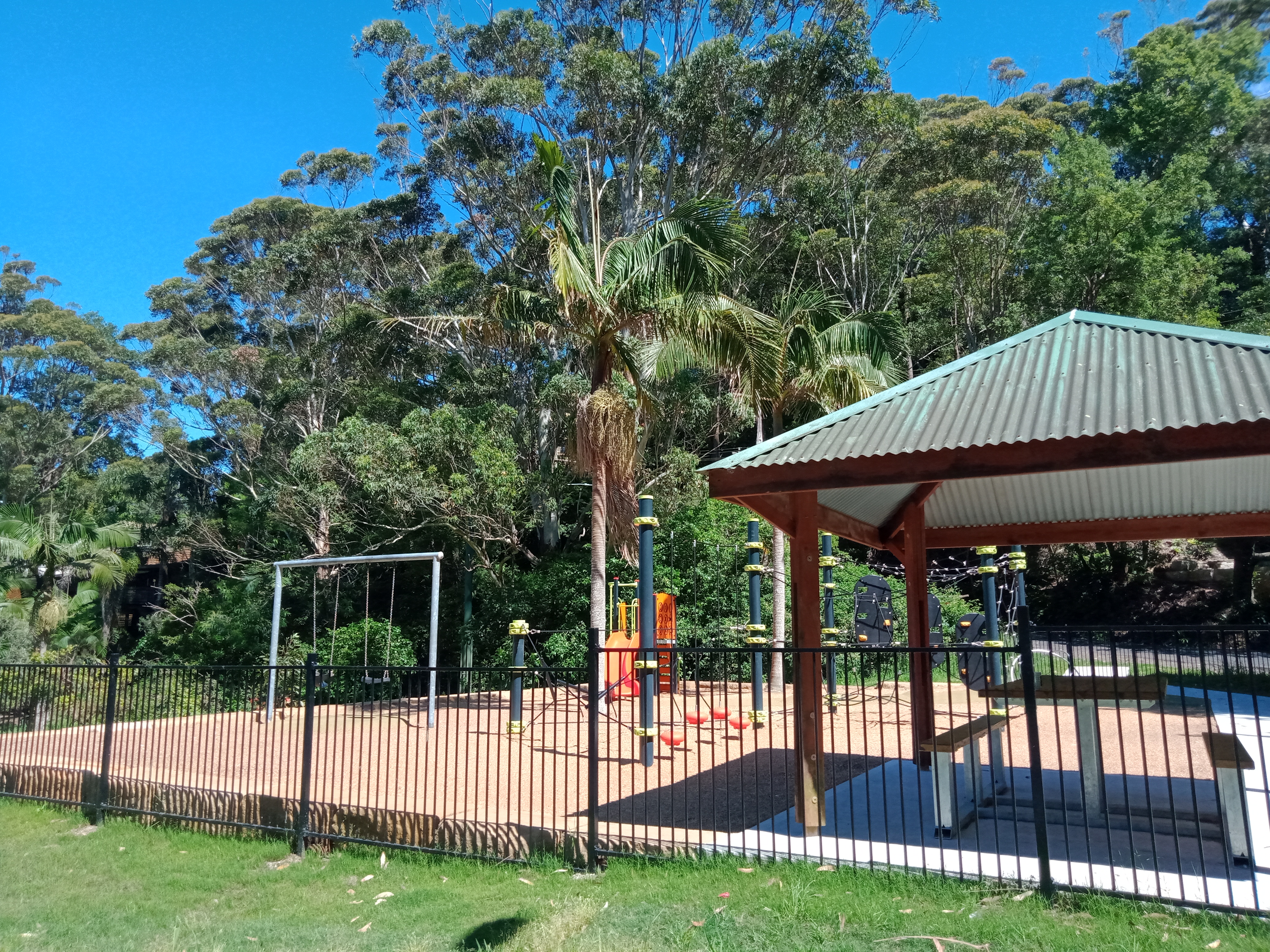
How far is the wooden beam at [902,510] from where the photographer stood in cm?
826

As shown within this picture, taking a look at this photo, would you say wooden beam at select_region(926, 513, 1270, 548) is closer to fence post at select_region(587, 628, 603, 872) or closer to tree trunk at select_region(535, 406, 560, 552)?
fence post at select_region(587, 628, 603, 872)

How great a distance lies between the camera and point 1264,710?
47.0ft

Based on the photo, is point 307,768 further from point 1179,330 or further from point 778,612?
point 778,612

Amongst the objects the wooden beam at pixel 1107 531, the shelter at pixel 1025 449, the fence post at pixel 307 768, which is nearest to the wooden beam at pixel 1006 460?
the shelter at pixel 1025 449

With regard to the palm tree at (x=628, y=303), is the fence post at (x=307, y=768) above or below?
below

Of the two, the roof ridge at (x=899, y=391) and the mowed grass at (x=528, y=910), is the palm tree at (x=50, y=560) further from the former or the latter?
the roof ridge at (x=899, y=391)

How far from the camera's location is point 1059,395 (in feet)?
21.2

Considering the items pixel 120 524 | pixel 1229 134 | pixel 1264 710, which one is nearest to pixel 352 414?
pixel 120 524

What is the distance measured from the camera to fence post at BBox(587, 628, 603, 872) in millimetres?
6320

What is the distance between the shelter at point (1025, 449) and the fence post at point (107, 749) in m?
6.48

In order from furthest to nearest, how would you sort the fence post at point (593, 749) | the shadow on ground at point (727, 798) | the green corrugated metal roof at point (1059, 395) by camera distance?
1. the shadow on ground at point (727, 798)
2. the fence post at point (593, 749)
3. the green corrugated metal roof at point (1059, 395)

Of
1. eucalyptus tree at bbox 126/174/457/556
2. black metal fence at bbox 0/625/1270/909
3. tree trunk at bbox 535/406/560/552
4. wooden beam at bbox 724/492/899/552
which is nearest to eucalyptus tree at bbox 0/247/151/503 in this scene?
eucalyptus tree at bbox 126/174/457/556

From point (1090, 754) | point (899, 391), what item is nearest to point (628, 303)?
point (899, 391)

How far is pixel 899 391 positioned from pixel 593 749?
12.2 ft
